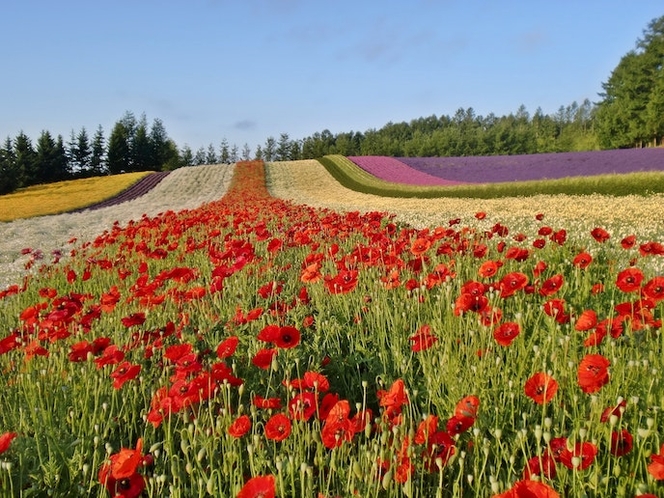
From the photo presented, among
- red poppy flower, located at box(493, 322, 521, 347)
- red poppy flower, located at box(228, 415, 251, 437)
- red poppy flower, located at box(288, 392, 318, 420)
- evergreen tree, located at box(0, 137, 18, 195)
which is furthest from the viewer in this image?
evergreen tree, located at box(0, 137, 18, 195)

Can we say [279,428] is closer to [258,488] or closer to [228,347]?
[258,488]

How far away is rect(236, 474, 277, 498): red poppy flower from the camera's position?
1.65 metres

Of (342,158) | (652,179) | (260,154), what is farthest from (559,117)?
(652,179)

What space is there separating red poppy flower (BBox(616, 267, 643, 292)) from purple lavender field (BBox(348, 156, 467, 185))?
3542 centimetres

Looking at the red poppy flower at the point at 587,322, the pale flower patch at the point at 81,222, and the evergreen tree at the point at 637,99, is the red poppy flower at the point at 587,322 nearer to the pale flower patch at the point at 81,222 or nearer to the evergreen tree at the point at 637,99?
the pale flower patch at the point at 81,222

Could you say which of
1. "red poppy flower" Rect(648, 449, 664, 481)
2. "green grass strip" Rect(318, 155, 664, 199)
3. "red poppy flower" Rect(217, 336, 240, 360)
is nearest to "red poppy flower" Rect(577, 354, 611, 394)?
"red poppy flower" Rect(648, 449, 664, 481)

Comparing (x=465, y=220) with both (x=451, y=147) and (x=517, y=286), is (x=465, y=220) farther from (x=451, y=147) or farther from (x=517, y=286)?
→ (x=451, y=147)

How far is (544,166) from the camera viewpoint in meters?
44.2

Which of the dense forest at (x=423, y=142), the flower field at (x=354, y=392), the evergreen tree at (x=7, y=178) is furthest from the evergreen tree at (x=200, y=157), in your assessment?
the flower field at (x=354, y=392)

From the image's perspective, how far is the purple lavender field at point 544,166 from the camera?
38062 mm

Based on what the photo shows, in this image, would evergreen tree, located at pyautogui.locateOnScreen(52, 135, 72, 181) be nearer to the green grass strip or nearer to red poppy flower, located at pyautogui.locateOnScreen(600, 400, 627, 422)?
the green grass strip

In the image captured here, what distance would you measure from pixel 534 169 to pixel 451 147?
52310 millimetres

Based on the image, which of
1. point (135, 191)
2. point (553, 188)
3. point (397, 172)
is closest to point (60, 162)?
point (135, 191)

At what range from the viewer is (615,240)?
8742 millimetres
